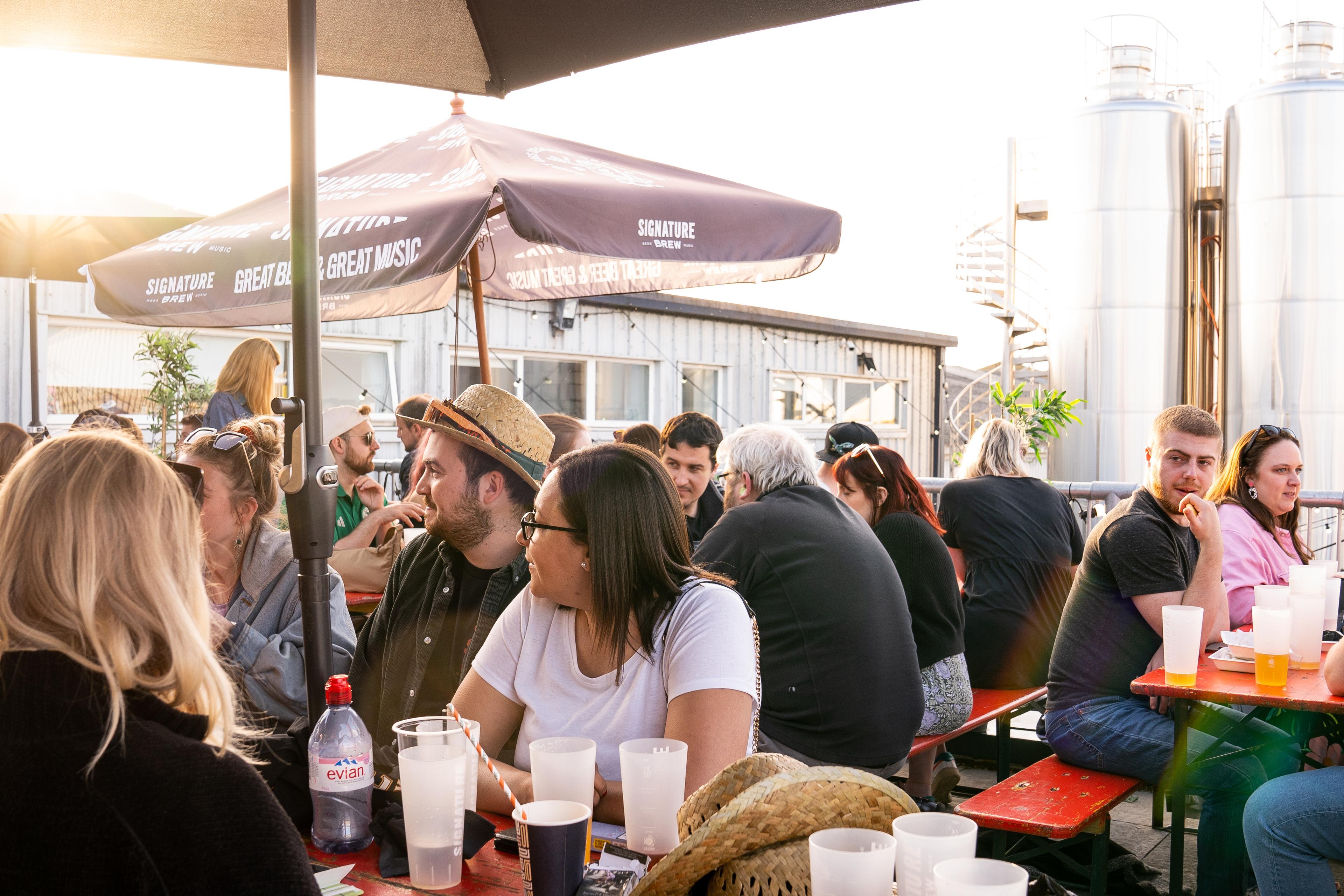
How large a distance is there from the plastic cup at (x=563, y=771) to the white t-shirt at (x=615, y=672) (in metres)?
0.41

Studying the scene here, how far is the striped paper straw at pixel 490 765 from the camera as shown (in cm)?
153

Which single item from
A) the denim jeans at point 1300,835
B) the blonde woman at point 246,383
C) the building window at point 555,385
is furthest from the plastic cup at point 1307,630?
the building window at point 555,385

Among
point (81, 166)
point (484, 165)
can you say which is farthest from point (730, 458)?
point (81, 166)

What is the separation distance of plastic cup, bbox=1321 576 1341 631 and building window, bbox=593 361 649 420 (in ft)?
34.7

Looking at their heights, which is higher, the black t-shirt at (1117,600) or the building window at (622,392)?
the building window at (622,392)

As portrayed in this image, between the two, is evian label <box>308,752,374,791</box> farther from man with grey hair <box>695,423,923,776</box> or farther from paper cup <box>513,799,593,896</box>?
man with grey hair <box>695,423,923,776</box>

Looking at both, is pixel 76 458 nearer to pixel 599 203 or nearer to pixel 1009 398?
pixel 599 203

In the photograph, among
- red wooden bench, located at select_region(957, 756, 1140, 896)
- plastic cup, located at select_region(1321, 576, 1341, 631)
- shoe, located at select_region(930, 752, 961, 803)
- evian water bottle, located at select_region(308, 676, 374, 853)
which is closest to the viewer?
evian water bottle, located at select_region(308, 676, 374, 853)

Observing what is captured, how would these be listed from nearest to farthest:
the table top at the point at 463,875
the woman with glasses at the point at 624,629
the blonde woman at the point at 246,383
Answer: the table top at the point at 463,875
the woman with glasses at the point at 624,629
the blonde woman at the point at 246,383

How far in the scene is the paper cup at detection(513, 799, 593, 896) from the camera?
1513 mm

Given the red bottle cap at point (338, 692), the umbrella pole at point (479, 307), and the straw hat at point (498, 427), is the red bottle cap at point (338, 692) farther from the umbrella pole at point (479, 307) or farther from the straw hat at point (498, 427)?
the umbrella pole at point (479, 307)

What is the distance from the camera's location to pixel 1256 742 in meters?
3.74

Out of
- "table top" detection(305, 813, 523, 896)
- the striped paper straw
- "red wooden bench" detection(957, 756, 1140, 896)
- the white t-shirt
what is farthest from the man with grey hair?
"table top" detection(305, 813, 523, 896)

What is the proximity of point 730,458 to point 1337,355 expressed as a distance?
1382 cm
